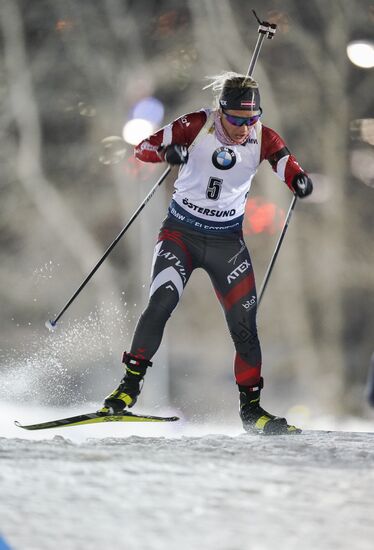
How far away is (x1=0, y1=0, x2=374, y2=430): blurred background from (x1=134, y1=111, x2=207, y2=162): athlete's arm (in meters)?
13.5

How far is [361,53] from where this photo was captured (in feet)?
60.9

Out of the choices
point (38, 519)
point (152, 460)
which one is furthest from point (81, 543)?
point (152, 460)

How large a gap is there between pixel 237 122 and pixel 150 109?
537 inches

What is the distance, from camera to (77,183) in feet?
71.8

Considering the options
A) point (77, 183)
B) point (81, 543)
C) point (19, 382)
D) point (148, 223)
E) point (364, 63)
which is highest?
point (364, 63)

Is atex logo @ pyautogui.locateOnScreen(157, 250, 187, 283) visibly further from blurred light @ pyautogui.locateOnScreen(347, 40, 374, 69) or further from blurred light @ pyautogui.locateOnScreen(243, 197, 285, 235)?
blurred light @ pyautogui.locateOnScreen(243, 197, 285, 235)

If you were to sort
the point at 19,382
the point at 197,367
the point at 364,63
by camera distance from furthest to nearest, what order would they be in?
the point at 197,367 → the point at 364,63 → the point at 19,382

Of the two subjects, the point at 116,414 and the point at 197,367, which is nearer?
the point at 116,414

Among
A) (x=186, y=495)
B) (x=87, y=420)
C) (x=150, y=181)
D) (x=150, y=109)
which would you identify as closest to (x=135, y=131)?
(x=150, y=181)

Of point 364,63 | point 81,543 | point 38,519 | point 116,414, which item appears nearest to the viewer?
point 81,543

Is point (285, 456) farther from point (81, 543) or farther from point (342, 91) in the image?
point (342, 91)

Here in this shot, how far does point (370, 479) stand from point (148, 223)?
9734 mm

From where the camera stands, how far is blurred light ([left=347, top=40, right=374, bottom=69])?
18156 millimetres

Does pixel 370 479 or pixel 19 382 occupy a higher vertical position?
pixel 19 382
